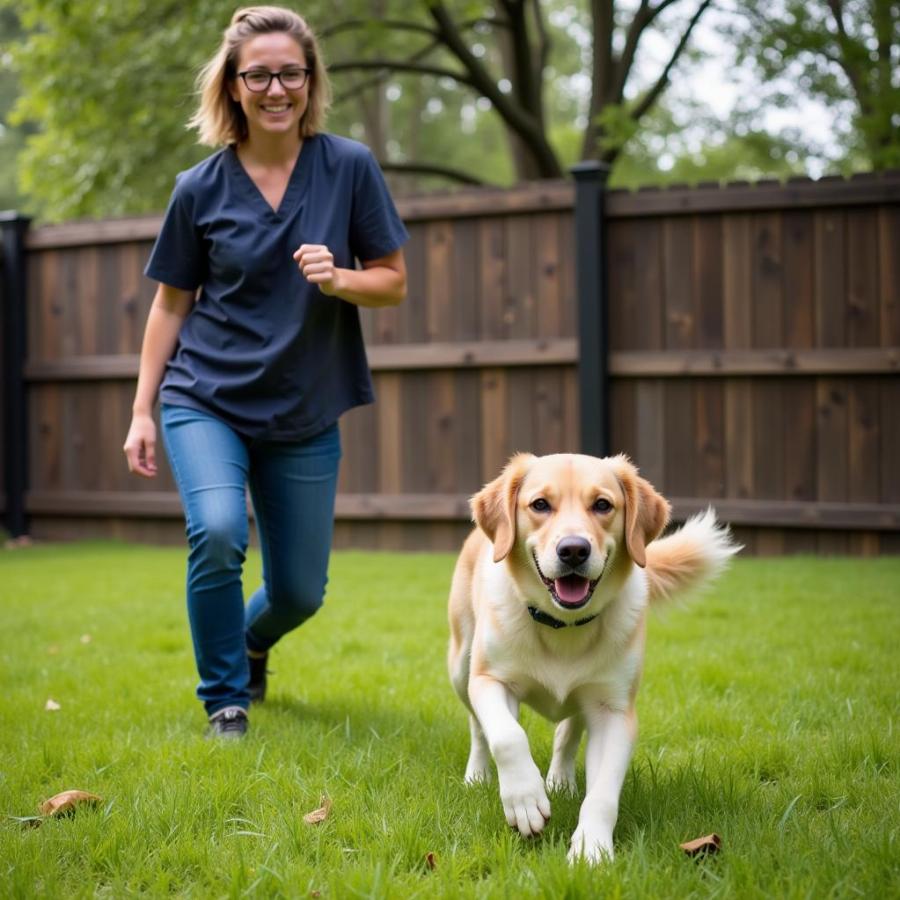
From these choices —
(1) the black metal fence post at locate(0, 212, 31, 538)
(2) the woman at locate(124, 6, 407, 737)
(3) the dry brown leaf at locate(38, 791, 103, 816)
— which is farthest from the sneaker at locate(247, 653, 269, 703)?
(1) the black metal fence post at locate(0, 212, 31, 538)

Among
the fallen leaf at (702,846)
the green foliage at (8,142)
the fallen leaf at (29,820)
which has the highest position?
the green foliage at (8,142)

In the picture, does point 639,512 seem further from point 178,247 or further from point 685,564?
point 178,247

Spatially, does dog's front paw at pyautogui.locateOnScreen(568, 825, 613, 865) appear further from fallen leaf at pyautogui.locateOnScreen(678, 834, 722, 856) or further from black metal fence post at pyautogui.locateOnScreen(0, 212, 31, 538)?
black metal fence post at pyautogui.locateOnScreen(0, 212, 31, 538)

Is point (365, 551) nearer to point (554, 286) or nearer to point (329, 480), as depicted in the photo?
point (554, 286)

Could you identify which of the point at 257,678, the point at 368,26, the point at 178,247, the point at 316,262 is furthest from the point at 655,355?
the point at 368,26

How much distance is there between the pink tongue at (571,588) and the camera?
116 inches

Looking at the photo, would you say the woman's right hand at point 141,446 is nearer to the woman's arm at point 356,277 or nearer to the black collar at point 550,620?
the woman's arm at point 356,277

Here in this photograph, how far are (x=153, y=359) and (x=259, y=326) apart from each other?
1.39 ft

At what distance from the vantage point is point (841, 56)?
12.2 m

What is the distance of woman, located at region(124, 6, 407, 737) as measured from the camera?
3.91m

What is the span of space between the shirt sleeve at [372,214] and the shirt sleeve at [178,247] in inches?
22.5

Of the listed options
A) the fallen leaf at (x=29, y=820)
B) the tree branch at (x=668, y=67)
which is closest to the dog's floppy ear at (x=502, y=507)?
the fallen leaf at (x=29, y=820)

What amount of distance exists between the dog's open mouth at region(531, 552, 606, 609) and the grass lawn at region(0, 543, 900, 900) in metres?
0.56

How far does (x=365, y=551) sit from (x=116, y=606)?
109 inches
